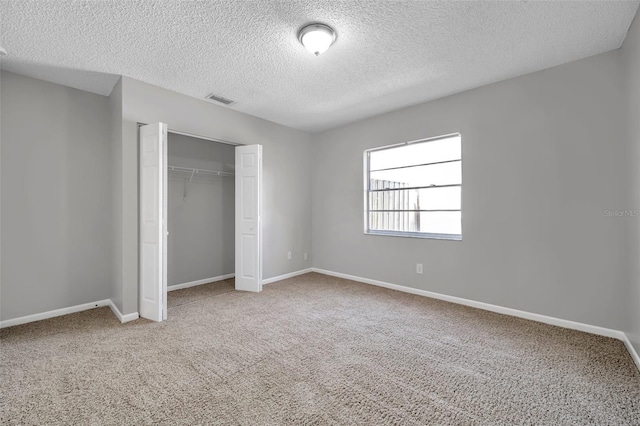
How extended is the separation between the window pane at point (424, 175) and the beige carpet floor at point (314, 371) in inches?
68.8

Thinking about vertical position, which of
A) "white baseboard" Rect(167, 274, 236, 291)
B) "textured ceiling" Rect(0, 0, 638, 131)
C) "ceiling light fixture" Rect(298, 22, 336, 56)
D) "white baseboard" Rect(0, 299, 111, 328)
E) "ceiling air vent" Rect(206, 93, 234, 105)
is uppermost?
"ceiling air vent" Rect(206, 93, 234, 105)

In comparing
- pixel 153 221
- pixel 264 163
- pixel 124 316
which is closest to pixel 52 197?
pixel 153 221

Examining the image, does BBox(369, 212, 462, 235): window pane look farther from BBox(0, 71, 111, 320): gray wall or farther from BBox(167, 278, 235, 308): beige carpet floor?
BBox(0, 71, 111, 320): gray wall

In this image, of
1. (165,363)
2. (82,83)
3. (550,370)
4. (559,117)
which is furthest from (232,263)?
(559,117)

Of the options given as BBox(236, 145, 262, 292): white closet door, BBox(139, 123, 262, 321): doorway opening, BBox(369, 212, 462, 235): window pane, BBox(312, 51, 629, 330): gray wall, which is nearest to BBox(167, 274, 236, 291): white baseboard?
BBox(139, 123, 262, 321): doorway opening

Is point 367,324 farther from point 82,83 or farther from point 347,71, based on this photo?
point 82,83

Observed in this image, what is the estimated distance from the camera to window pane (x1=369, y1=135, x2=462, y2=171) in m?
3.77

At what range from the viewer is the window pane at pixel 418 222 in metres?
3.75

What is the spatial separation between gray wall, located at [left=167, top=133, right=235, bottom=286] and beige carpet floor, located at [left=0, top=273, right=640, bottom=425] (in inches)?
52.0

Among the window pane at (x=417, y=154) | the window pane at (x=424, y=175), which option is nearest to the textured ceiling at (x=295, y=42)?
the window pane at (x=417, y=154)

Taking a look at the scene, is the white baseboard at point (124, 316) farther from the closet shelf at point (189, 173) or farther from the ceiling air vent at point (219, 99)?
the ceiling air vent at point (219, 99)

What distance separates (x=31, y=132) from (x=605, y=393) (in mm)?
5742

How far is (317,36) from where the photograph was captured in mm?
2268

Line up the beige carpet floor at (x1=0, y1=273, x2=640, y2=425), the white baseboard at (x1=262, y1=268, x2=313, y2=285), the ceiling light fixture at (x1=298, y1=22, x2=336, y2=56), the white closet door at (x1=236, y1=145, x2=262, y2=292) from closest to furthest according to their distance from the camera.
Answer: the beige carpet floor at (x1=0, y1=273, x2=640, y2=425) < the ceiling light fixture at (x1=298, y1=22, x2=336, y2=56) < the white closet door at (x1=236, y1=145, x2=262, y2=292) < the white baseboard at (x1=262, y1=268, x2=313, y2=285)
